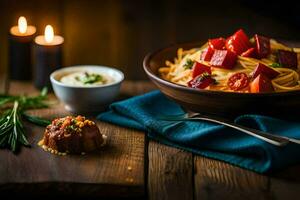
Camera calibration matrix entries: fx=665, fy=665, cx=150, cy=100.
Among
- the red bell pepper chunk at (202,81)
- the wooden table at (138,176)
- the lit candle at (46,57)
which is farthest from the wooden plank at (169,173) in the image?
the lit candle at (46,57)

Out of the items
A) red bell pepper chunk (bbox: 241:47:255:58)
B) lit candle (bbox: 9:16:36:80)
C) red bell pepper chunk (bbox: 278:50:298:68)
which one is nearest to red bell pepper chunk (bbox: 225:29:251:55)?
red bell pepper chunk (bbox: 241:47:255:58)

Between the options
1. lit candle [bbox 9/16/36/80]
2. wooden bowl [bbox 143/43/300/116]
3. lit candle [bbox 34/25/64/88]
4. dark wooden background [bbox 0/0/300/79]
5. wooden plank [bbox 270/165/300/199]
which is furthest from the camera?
dark wooden background [bbox 0/0/300/79]

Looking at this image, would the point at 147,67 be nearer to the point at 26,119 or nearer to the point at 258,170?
the point at 26,119

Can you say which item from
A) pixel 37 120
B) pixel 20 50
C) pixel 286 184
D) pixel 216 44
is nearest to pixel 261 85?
pixel 216 44

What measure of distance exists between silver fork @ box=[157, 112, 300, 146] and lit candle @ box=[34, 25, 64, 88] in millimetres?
695

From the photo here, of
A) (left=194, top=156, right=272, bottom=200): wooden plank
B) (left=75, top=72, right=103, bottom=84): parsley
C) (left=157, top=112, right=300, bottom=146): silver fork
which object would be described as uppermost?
(left=157, top=112, right=300, bottom=146): silver fork

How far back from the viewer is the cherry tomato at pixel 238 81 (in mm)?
2332

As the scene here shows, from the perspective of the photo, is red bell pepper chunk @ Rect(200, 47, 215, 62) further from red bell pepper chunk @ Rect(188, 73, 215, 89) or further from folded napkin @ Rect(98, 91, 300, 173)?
folded napkin @ Rect(98, 91, 300, 173)

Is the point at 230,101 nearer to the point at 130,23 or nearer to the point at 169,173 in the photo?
the point at 169,173

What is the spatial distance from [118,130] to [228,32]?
44.4 inches

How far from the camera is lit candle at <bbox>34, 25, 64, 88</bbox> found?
291cm

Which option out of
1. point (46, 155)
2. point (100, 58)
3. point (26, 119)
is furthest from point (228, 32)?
point (46, 155)

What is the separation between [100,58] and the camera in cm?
348

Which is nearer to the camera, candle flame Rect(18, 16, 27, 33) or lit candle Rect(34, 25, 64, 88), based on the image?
lit candle Rect(34, 25, 64, 88)
